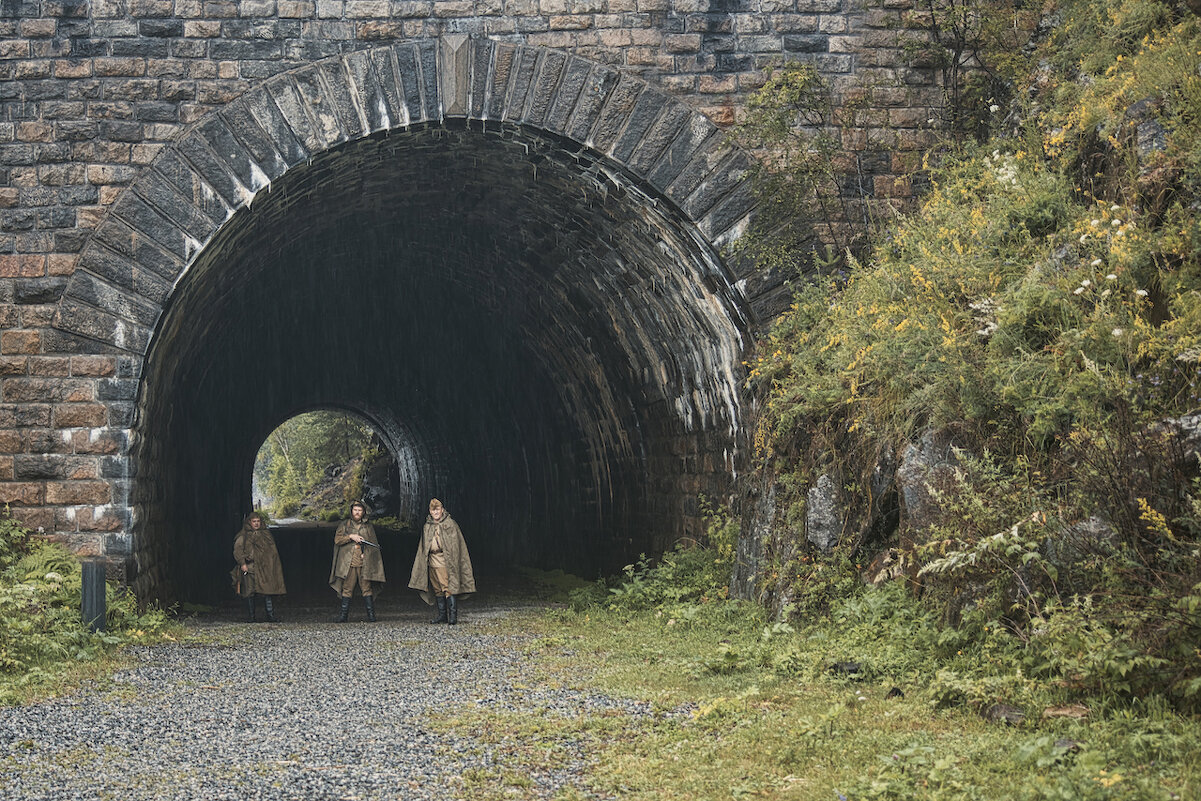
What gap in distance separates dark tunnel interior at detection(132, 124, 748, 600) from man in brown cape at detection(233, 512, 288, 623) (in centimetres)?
76

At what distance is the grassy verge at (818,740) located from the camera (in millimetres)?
4168

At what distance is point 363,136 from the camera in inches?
382

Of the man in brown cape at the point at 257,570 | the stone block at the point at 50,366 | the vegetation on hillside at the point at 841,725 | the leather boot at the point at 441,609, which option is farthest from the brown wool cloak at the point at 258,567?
the vegetation on hillside at the point at 841,725

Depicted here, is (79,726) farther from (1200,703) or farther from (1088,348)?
(1088,348)

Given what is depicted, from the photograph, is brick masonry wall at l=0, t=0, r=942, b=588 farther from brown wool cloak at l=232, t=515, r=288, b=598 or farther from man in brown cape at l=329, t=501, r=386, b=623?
man in brown cape at l=329, t=501, r=386, b=623

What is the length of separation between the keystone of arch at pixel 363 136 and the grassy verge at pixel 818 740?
4572 millimetres

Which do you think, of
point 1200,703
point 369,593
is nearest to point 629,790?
point 1200,703

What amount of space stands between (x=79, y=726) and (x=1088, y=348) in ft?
18.6

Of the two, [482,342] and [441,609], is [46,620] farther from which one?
[482,342]

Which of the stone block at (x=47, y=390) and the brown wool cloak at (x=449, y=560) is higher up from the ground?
the stone block at (x=47, y=390)

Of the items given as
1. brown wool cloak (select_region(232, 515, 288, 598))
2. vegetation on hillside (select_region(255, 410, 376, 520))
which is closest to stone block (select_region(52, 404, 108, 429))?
brown wool cloak (select_region(232, 515, 288, 598))

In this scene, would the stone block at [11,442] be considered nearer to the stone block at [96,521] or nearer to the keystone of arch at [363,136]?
the stone block at [96,521]

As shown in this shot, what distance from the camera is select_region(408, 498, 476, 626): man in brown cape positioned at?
11102mm

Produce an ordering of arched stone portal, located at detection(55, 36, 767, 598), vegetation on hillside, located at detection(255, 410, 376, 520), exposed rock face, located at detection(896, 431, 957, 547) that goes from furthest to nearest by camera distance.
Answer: vegetation on hillside, located at detection(255, 410, 376, 520) → arched stone portal, located at detection(55, 36, 767, 598) → exposed rock face, located at detection(896, 431, 957, 547)
